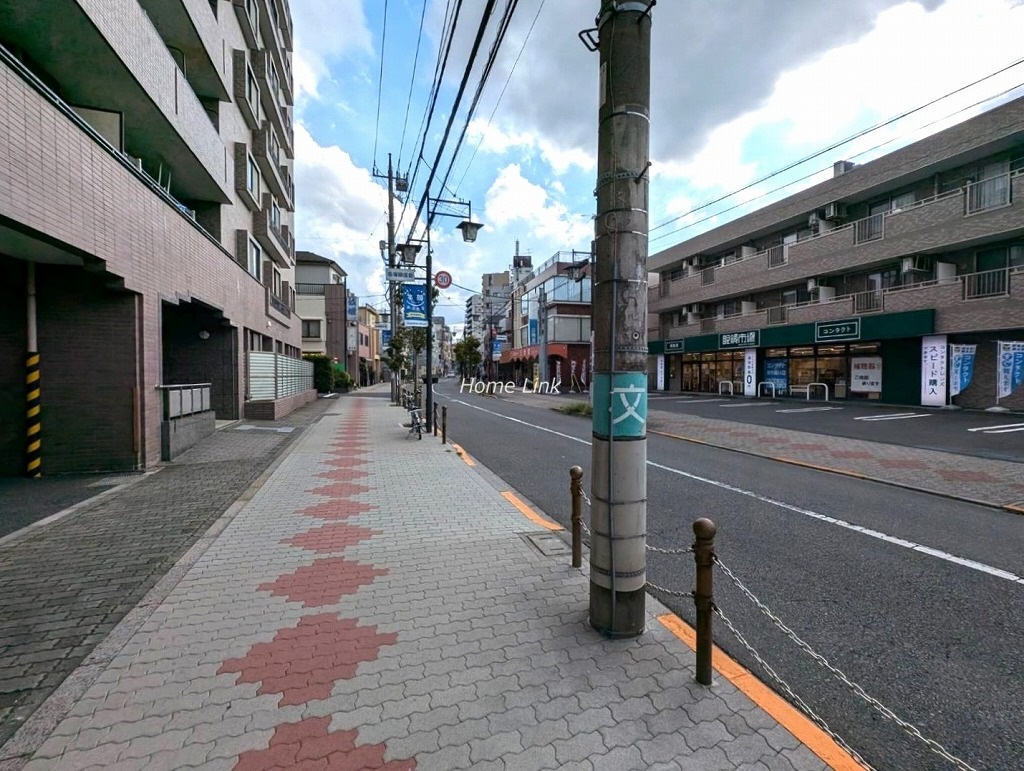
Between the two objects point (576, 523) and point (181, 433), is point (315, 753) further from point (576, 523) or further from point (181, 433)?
point (181, 433)

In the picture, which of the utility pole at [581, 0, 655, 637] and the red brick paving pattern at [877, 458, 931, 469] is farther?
the red brick paving pattern at [877, 458, 931, 469]

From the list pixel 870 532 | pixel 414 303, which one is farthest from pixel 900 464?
pixel 414 303

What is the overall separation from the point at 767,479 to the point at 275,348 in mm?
21014

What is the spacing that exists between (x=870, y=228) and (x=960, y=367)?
7.10m

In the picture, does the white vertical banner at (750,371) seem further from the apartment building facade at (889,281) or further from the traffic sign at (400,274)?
the traffic sign at (400,274)

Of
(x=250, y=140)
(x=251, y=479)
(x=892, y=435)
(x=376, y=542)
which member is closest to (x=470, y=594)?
(x=376, y=542)

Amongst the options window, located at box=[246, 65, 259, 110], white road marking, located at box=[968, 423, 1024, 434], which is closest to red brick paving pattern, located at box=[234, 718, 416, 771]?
white road marking, located at box=[968, 423, 1024, 434]

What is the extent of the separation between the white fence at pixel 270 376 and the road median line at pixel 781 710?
1667 cm

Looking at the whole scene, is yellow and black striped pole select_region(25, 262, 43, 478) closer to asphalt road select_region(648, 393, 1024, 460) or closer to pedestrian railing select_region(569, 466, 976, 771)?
pedestrian railing select_region(569, 466, 976, 771)

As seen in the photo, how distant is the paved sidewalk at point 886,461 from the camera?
281 inches

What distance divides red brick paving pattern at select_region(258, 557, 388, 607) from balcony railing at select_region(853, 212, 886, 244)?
24795mm

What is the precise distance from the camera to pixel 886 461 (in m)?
9.24

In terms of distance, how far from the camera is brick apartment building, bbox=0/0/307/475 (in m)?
6.14

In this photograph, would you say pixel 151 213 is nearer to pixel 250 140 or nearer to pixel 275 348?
pixel 250 140
